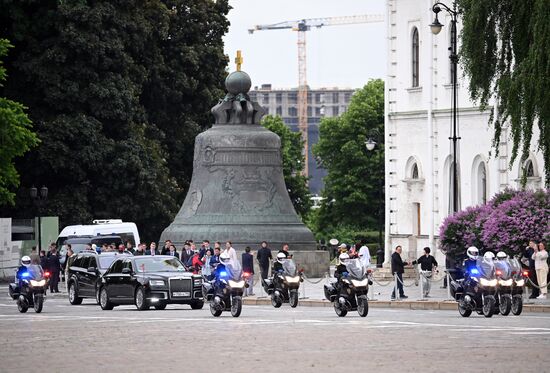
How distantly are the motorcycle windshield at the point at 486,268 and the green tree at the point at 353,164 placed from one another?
7415 cm

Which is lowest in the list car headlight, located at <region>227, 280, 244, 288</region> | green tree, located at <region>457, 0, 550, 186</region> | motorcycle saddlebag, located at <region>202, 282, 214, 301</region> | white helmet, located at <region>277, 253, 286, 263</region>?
motorcycle saddlebag, located at <region>202, 282, 214, 301</region>

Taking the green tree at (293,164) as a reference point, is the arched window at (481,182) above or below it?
below


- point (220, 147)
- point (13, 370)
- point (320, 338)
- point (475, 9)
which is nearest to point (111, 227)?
point (220, 147)

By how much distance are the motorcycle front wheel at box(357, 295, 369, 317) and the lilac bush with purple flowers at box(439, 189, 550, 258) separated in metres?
11.3

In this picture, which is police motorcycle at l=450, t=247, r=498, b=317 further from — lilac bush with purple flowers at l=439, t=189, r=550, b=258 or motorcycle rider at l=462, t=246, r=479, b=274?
lilac bush with purple flowers at l=439, t=189, r=550, b=258

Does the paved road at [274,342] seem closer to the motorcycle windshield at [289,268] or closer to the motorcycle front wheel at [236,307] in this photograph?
the motorcycle front wheel at [236,307]

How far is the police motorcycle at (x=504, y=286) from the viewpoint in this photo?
40500mm

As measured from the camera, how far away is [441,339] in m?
30.2

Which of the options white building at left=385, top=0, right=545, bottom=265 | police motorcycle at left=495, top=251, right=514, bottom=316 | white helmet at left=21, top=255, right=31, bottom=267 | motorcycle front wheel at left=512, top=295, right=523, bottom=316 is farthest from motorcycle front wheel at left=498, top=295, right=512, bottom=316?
white building at left=385, top=0, right=545, bottom=265

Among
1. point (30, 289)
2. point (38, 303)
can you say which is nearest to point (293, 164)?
point (30, 289)

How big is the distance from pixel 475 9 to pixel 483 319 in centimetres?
754

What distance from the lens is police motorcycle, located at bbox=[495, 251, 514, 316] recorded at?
40500mm

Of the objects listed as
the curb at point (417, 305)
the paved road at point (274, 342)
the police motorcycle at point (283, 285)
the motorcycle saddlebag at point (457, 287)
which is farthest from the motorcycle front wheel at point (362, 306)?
the police motorcycle at point (283, 285)

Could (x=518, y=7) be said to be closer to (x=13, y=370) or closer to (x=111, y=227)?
(x=13, y=370)
